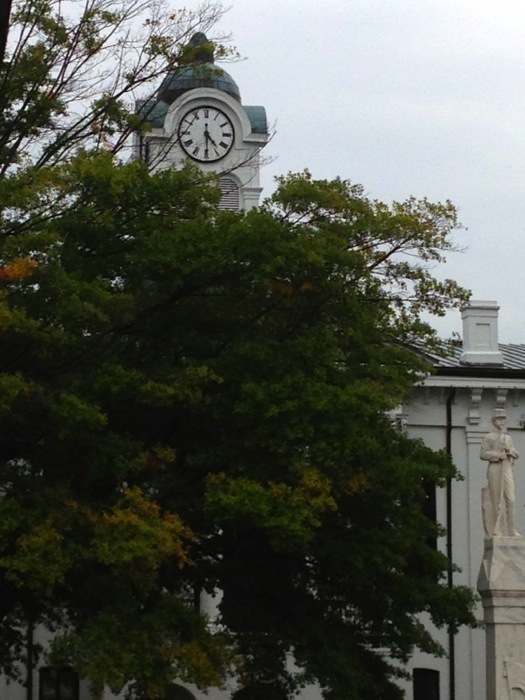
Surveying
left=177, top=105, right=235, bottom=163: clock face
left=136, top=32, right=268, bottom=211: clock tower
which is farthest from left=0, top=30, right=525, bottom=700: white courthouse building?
left=177, top=105, right=235, bottom=163: clock face

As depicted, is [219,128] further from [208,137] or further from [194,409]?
[194,409]

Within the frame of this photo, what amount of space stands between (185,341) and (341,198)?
3479mm

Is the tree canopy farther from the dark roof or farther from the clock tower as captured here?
the clock tower

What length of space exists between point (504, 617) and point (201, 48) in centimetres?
1080

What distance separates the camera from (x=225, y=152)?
153 feet

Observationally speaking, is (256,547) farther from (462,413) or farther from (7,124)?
(462,413)

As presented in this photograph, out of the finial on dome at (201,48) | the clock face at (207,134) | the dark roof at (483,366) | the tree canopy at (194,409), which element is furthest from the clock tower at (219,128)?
the tree canopy at (194,409)

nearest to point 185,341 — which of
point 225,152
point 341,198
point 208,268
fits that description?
point 208,268

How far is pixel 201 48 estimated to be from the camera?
1014 inches

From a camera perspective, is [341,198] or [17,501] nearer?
[17,501]

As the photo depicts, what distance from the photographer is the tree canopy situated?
73.6ft

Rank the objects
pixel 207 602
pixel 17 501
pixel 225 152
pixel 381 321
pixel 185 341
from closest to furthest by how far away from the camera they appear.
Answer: pixel 17 501
pixel 185 341
pixel 381 321
pixel 207 602
pixel 225 152

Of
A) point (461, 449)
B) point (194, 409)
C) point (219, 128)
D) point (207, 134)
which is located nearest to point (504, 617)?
point (194, 409)

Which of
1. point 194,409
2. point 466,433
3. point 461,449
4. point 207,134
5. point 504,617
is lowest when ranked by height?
point 504,617
